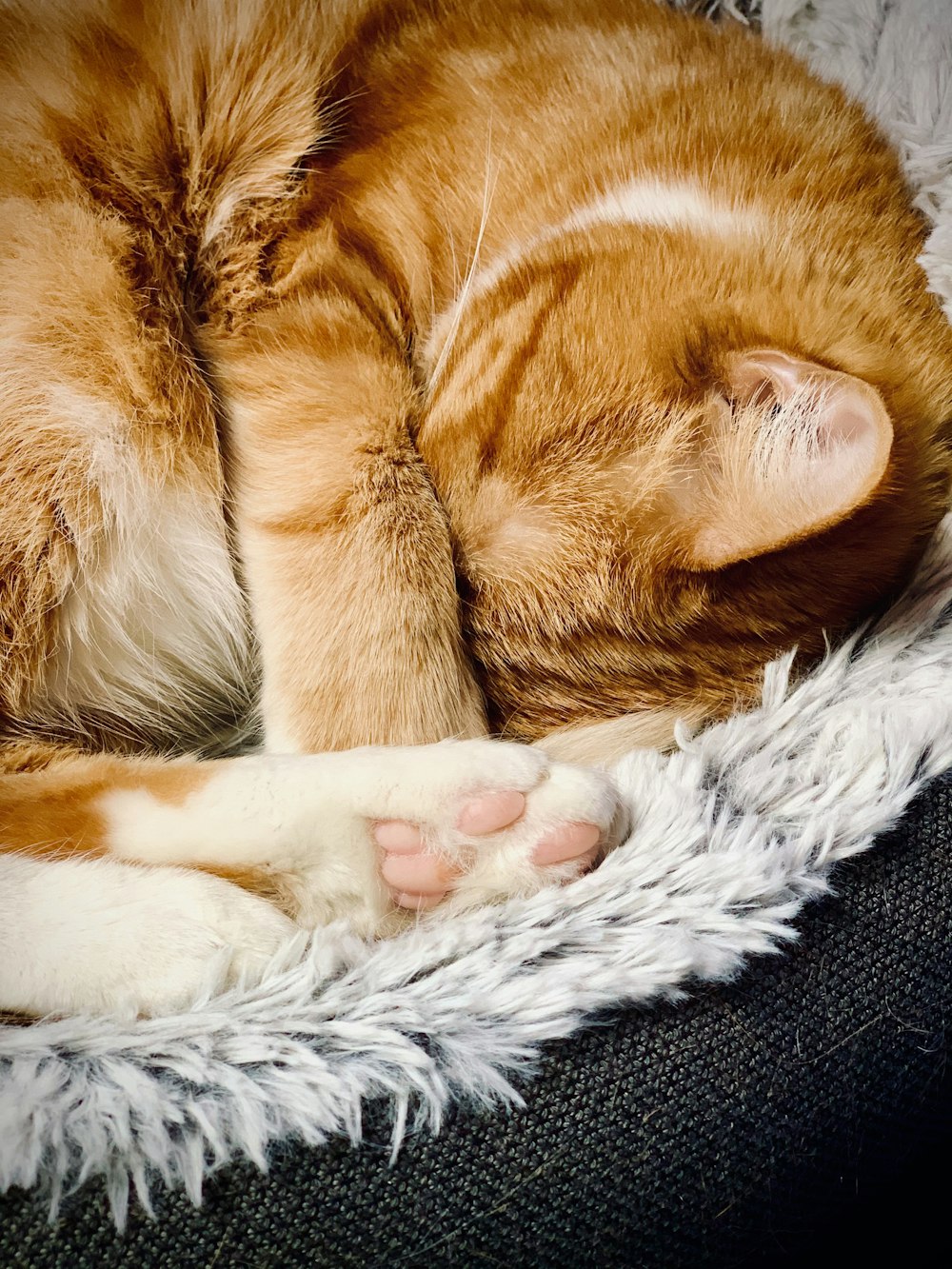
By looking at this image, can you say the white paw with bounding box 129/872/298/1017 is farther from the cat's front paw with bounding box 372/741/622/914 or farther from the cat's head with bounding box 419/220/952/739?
the cat's head with bounding box 419/220/952/739

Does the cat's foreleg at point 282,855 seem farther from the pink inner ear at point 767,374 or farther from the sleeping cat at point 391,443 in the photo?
the pink inner ear at point 767,374

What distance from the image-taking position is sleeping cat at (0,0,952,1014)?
74 cm

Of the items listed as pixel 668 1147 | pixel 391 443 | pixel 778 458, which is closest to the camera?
pixel 668 1147

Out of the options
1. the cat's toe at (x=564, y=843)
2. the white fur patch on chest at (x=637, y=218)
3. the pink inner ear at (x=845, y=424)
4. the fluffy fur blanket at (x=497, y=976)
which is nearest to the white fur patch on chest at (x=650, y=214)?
the white fur patch on chest at (x=637, y=218)

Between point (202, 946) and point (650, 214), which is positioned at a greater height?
point (650, 214)

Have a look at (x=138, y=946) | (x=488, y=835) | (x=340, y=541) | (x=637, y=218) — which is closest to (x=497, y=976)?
(x=488, y=835)

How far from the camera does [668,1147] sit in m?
0.65

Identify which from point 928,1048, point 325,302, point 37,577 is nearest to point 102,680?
point 37,577

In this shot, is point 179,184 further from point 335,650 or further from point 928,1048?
point 928,1048

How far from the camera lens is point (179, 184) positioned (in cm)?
99

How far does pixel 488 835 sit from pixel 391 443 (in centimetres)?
35

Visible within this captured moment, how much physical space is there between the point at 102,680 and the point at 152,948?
0.29 m

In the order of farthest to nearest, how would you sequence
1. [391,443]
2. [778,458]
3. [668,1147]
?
[391,443]
[778,458]
[668,1147]

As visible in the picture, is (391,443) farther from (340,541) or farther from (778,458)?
(778,458)
